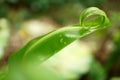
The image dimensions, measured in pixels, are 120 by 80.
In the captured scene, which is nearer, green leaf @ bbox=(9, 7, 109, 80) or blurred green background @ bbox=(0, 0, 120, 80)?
green leaf @ bbox=(9, 7, 109, 80)

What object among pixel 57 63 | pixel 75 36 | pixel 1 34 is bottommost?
pixel 57 63

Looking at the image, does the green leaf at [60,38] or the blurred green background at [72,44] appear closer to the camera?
the green leaf at [60,38]

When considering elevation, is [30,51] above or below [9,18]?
above

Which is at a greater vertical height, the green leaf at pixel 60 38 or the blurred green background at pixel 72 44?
the green leaf at pixel 60 38

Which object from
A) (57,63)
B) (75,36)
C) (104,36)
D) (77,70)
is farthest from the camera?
(104,36)

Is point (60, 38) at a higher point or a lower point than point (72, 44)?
higher

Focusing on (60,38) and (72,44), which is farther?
(72,44)

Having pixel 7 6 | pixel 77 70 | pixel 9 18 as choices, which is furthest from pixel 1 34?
pixel 7 6

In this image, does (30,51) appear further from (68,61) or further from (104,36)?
(104,36)
